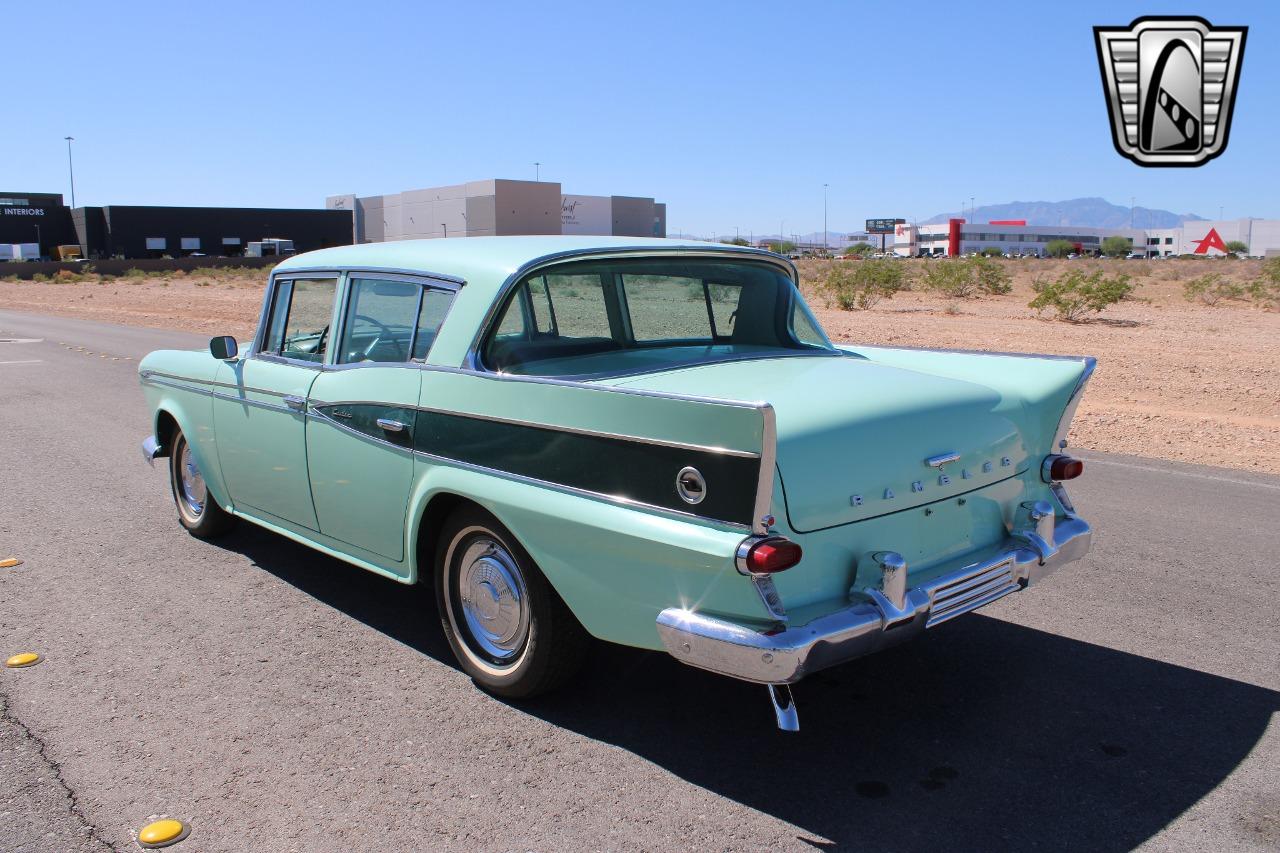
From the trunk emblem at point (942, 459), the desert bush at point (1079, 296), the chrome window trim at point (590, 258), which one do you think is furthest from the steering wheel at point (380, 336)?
the desert bush at point (1079, 296)

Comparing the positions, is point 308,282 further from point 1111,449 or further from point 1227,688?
point 1111,449

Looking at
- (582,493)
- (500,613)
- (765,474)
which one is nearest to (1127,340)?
(500,613)

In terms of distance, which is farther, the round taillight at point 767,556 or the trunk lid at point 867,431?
the trunk lid at point 867,431

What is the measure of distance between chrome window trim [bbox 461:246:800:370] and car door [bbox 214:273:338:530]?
1.05 m

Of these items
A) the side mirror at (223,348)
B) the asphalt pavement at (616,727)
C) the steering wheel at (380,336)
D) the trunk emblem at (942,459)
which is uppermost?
the steering wheel at (380,336)

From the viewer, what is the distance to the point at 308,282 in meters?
5.15

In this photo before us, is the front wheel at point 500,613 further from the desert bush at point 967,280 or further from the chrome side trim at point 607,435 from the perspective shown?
the desert bush at point 967,280

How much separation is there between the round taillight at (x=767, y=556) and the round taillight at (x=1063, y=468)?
159 centimetres

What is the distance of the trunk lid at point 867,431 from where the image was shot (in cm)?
332

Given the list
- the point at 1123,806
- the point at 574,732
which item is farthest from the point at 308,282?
the point at 1123,806

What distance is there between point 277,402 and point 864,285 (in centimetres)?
2604

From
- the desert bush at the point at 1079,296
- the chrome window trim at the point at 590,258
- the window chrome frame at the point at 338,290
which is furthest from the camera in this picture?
the desert bush at the point at 1079,296

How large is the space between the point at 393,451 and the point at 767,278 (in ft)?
6.11

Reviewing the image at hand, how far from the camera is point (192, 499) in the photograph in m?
6.14
